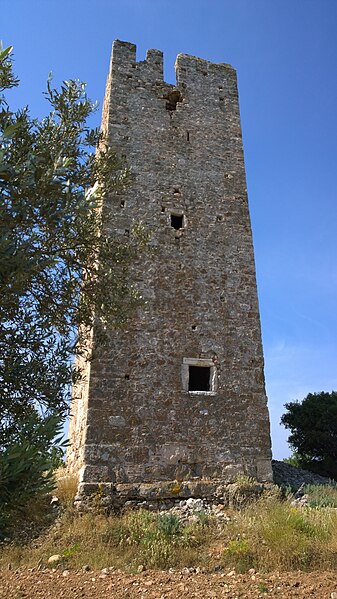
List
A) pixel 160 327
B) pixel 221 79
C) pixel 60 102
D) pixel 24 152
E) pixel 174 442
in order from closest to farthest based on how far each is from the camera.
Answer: pixel 24 152, pixel 60 102, pixel 174 442, pixel 160 327, pixel 221 79

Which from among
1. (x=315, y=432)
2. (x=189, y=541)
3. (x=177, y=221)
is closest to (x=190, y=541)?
(x=189, y=541)

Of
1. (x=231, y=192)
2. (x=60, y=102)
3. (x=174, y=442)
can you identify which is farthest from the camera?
(x=231, y=192)

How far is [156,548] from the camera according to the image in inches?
259

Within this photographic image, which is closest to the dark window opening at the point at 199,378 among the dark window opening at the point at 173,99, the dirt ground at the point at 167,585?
the dirt ground at the point at 167,585

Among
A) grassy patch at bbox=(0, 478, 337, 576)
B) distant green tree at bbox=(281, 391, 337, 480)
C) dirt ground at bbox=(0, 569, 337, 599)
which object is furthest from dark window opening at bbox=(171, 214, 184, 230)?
distant green tree at bbox=(281, 391, 337, 480)

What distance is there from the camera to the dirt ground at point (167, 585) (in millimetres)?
5398

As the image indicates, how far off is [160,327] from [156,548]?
162 inches

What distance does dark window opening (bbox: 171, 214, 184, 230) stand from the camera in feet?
35.3

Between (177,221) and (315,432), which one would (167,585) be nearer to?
(177,221)

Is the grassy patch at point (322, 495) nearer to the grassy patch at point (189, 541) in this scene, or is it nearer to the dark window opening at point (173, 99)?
the grassy patch at point (189, 541)

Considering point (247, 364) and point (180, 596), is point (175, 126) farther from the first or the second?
point (180, 596)

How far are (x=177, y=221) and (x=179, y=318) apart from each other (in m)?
2.40

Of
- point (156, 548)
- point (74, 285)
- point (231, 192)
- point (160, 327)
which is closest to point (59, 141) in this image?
point (74, 285)

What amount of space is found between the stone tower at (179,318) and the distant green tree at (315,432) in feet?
26.2
